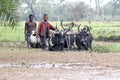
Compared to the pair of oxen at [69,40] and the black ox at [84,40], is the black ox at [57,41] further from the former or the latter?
the black ox at [84,40]

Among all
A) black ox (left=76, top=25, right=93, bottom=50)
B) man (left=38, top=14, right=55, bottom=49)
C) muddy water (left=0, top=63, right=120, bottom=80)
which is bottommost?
muddy water (left=0, top=63, right=120, bottom=80)

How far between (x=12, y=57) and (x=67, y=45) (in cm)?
461

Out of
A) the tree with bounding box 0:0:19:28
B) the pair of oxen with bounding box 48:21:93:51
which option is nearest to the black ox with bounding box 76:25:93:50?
the pair of oxen with bounding box 48:21:93:51

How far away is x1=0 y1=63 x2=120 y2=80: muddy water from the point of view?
11.4m

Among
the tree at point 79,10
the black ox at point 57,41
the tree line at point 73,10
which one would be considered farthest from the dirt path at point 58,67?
the tree at point 79,10

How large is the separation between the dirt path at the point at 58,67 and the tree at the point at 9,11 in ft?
4.59

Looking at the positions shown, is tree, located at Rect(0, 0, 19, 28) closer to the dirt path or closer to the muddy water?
the dirt path

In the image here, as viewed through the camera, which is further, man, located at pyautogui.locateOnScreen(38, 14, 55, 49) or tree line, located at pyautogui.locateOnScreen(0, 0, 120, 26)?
tree line, located at pyautogui.locateOnScreen(0, 0, 120, 26)

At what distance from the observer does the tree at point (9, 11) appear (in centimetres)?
1505

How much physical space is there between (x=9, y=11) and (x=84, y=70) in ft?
12.4

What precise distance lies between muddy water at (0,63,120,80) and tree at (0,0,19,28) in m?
1.83

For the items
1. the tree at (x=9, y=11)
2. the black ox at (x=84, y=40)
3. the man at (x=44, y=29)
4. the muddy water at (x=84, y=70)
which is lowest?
the muddy water at (x=84, y=70)

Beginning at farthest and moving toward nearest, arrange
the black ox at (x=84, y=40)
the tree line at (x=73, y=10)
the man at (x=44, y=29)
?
the tree line at (x=73, y=10) → the black ox at (x=84, y=40) → the man at (x=44, y=29)

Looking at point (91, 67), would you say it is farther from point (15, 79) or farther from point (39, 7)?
point (39, 7)
